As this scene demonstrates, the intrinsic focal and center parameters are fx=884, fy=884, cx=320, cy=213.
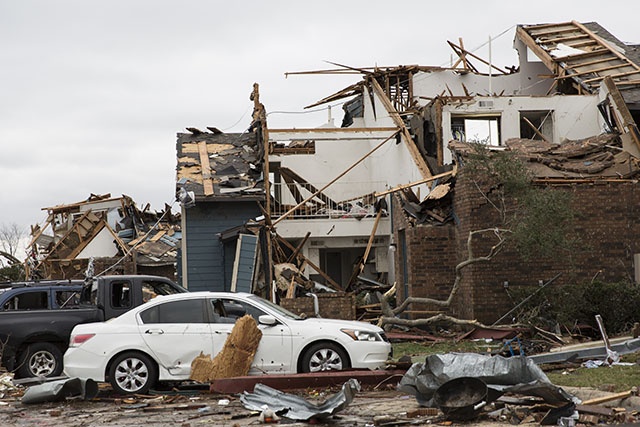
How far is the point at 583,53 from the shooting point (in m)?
29.0

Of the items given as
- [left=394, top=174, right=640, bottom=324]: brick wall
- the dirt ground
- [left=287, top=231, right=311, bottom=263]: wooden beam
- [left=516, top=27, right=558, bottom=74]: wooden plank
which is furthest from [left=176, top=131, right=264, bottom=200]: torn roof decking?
the dirt ground

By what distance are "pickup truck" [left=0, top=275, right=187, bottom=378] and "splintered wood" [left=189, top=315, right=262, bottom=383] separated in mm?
3328

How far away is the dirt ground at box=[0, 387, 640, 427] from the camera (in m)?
9.50

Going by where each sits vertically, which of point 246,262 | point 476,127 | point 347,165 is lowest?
point 246,262

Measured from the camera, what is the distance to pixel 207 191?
26.0m

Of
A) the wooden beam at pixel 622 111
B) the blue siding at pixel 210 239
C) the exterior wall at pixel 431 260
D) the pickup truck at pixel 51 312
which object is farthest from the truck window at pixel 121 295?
the wooden beam at pixel 622 111

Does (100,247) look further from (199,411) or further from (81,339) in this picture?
(199,411)

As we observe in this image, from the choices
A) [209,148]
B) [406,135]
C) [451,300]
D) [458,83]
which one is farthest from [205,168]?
[451,300]

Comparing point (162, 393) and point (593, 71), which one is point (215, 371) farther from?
point (593, 71)

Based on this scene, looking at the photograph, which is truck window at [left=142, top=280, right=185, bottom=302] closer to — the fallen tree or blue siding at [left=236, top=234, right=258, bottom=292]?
the fallen tree

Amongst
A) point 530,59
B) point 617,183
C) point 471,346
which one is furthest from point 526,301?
point 530,59

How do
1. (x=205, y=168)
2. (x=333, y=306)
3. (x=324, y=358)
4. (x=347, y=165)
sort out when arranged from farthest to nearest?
1. (x=347, y=165)
2. (x=205, y=168)
3. (x=333, y=306)
4. (x=324, y=358)

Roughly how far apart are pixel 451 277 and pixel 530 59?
48.4ft

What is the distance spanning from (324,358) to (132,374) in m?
2.74
